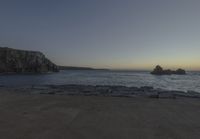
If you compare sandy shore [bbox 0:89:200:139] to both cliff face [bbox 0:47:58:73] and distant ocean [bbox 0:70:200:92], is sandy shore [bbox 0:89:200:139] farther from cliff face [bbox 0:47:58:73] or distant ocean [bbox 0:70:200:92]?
cliff face [bbox 0:47:58:73]

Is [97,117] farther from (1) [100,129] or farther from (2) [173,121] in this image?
(2) [173,121]

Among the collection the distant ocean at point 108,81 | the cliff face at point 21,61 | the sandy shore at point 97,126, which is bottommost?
Answer: the distant ocean at point 108,81

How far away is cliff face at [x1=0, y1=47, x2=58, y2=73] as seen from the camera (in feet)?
302

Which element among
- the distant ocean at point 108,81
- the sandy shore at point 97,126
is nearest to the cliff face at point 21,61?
the distant ocean at point 108,81

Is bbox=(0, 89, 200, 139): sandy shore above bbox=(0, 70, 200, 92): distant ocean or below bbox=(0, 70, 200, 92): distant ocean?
above

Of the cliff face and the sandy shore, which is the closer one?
the sandy shore

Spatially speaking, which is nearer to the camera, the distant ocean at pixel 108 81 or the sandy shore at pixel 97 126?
the sandy shore at pixel 97 126

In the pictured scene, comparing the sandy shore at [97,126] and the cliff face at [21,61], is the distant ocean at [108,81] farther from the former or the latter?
the cliff face at [21,61]

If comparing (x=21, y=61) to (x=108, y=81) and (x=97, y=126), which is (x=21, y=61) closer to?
(x=108, y=81)

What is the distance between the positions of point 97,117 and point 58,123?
5.87ft

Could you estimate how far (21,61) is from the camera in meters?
98.0

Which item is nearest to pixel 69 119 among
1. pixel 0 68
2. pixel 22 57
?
pixel 0 68

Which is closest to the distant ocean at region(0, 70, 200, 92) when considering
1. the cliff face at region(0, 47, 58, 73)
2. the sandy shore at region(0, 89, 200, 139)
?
the sandy shore at region(0, 89, 200, 139)

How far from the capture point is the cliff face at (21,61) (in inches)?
3624
